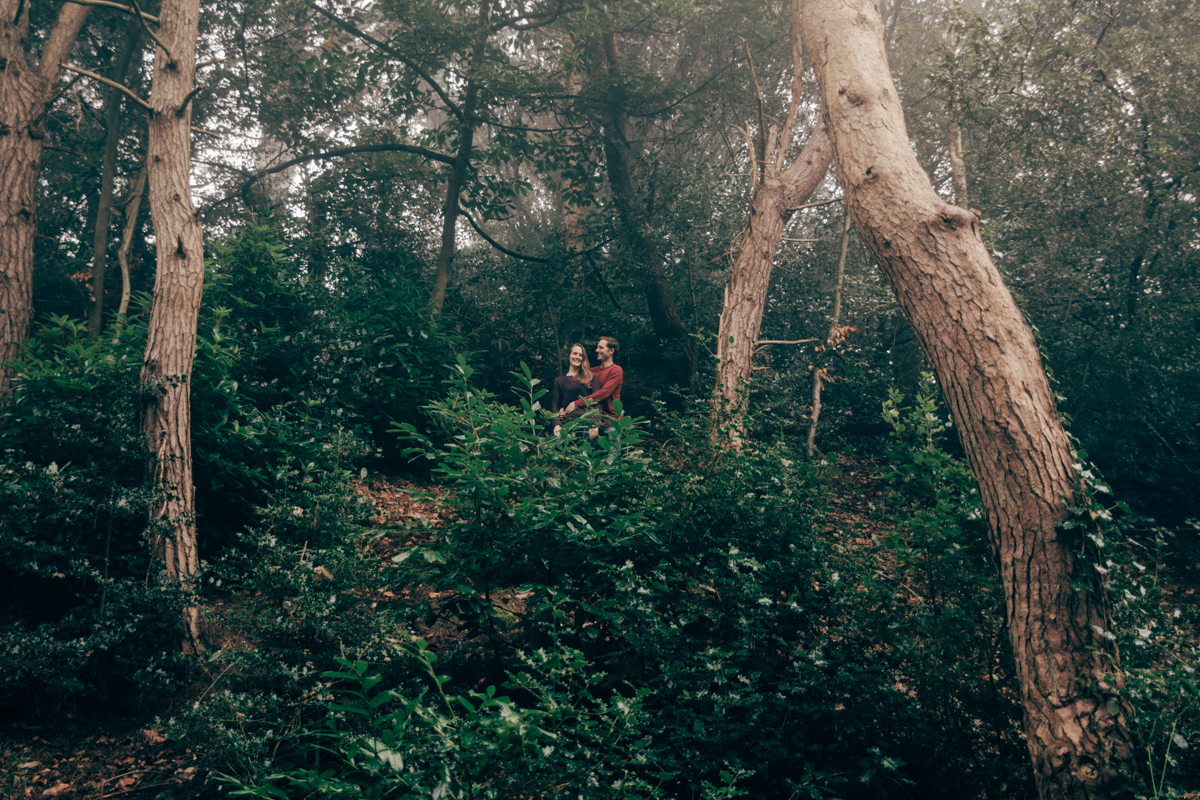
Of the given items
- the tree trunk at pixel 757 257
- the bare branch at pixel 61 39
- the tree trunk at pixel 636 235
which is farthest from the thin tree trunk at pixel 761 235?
the bare branch at pixel 61 39

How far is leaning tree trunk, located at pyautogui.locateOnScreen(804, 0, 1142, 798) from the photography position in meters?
2.60

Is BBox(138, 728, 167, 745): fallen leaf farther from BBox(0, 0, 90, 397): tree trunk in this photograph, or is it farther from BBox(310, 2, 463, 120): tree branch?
BBox(310, 2, 463, 120): tree branch

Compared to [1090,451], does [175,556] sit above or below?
below

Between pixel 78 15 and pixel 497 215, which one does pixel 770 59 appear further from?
pixel 78 15

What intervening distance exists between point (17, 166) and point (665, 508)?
8.26 metres

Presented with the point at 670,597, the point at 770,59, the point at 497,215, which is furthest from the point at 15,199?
the point at 770,59

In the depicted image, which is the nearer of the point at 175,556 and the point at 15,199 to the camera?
the point at 175,556

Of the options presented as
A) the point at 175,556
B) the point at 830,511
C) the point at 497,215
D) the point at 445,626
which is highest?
the point at 497,215

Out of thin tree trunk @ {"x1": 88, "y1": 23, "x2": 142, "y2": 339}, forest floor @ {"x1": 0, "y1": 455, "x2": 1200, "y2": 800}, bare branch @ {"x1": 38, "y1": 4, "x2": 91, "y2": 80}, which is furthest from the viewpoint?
thin tree trunk @ {"x1": 88, "y1": 23, "x2": 142, "y2": 339}

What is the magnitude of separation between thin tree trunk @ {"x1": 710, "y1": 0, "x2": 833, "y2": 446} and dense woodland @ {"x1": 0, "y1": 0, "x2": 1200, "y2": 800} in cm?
5

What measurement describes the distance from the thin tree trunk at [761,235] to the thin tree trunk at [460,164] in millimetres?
4889

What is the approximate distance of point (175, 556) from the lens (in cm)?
414

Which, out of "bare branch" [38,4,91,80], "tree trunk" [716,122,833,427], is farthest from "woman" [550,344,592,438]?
"bare branch" [38,4,91,80]

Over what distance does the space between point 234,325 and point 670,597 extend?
18.7ft
